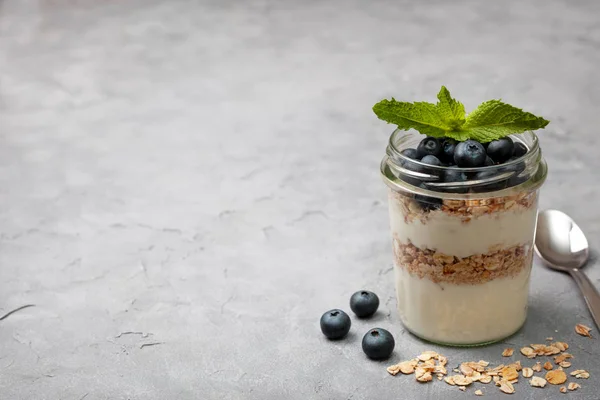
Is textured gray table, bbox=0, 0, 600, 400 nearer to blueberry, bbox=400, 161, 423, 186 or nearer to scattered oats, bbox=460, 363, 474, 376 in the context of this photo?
scattered oats, bbox=460, 363, 474, 376

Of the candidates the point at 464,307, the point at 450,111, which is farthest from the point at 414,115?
the point at 464,307

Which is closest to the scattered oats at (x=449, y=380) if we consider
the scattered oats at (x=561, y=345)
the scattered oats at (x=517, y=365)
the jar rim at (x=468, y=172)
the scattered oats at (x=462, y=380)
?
the scattered oats at (x=462, y=380)

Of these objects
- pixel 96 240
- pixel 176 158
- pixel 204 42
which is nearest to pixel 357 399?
pixel 96 240

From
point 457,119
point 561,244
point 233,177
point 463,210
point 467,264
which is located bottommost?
point 233,177

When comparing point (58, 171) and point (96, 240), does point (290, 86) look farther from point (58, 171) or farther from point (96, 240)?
point (96, 240)

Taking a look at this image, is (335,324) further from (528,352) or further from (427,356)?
(528,352)

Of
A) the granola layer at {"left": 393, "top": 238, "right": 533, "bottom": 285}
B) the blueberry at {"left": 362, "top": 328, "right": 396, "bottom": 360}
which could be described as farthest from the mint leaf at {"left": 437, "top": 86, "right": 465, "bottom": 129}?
the blueberry at {"left": 362, "top": 328, "right": 396, "bottom": 360}

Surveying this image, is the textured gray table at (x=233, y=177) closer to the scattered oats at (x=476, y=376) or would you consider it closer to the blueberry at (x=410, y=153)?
the scattered oats at (x=476, y=376)
